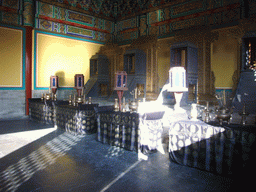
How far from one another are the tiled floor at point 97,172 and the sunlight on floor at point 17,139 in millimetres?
134

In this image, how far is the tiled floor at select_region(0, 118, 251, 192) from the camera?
224cm

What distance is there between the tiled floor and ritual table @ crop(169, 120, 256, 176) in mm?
121

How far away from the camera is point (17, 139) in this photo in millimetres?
4301

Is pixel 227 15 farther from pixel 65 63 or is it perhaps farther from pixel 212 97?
pixel 65 63

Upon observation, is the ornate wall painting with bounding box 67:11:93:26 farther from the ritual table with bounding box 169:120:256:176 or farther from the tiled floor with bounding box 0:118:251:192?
the ritual table with bounding box 169:120:256:176

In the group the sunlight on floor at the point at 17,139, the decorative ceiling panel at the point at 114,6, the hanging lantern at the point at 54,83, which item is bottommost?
the sunlight on floor at the point at 17,139

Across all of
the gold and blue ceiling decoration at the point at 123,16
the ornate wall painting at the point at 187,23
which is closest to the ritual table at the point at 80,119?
the gold and blue ceiling decoration at the point at 123,16

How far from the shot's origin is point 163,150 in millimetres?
3479

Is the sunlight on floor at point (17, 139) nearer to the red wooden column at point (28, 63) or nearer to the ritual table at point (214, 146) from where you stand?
the ritual table at point (214, 146)

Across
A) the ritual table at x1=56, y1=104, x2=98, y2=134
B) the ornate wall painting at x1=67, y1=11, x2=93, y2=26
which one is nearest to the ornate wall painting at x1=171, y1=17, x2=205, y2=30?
the ornate wall painting at x1=67, y1=11, x2=93, y2=26

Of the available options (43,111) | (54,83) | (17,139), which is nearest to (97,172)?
(17,139)

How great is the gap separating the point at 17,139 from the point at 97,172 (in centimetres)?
250

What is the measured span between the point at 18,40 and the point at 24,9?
1148 millimetres

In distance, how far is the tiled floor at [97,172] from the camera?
2240 mm
